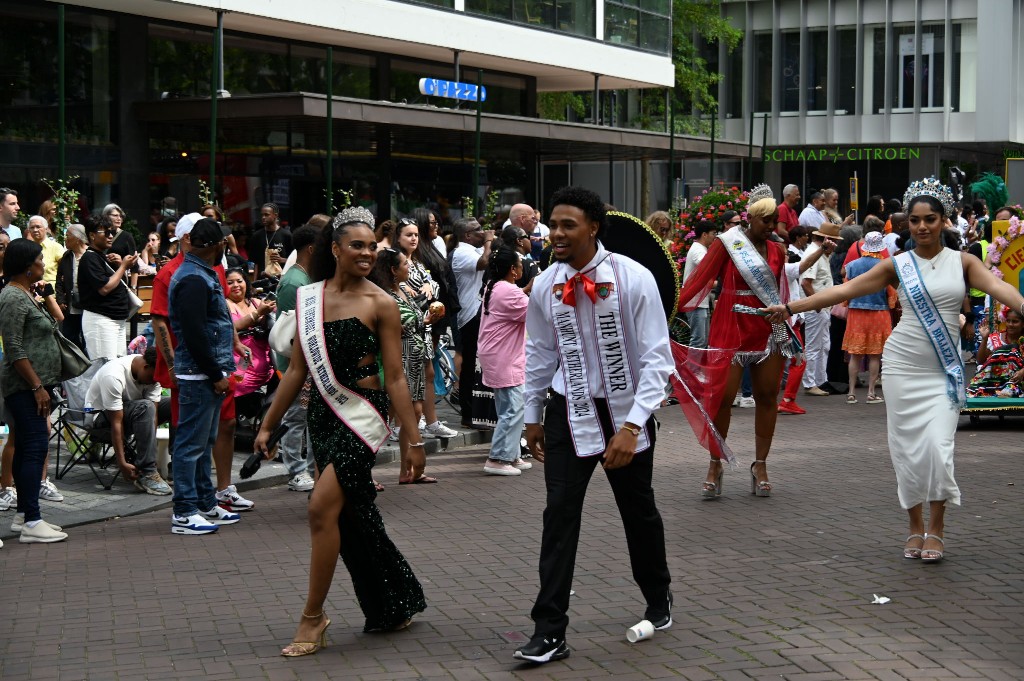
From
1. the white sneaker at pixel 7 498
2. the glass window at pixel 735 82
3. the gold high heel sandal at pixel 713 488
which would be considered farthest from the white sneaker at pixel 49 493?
the glass window at pixel 735 82

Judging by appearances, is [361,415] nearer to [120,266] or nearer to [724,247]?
[724,247]

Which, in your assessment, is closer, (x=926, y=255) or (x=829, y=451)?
(x=926, y=255)

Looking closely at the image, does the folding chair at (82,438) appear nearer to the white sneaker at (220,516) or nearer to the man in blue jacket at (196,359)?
the white sneaker at (220,516)

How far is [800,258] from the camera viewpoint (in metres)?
16.0

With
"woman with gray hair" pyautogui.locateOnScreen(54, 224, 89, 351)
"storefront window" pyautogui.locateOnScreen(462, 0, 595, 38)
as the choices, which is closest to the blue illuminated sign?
"storefront window" pyautogui.locateOnScreen(462, 0, 595, 38)

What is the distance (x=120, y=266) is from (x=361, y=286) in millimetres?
6725

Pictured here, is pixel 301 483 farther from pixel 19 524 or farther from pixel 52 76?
pixel 52 76

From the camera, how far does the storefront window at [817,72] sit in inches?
1964

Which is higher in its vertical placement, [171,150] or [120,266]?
[171,150]

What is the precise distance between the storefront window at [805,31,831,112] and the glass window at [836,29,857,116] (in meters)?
0.47

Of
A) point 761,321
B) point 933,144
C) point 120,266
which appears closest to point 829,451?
point 761,321

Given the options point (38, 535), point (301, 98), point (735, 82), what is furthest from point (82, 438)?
point (735, 82)

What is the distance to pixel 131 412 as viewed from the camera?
1006cm

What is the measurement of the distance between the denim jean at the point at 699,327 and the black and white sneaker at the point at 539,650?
1004 cm
